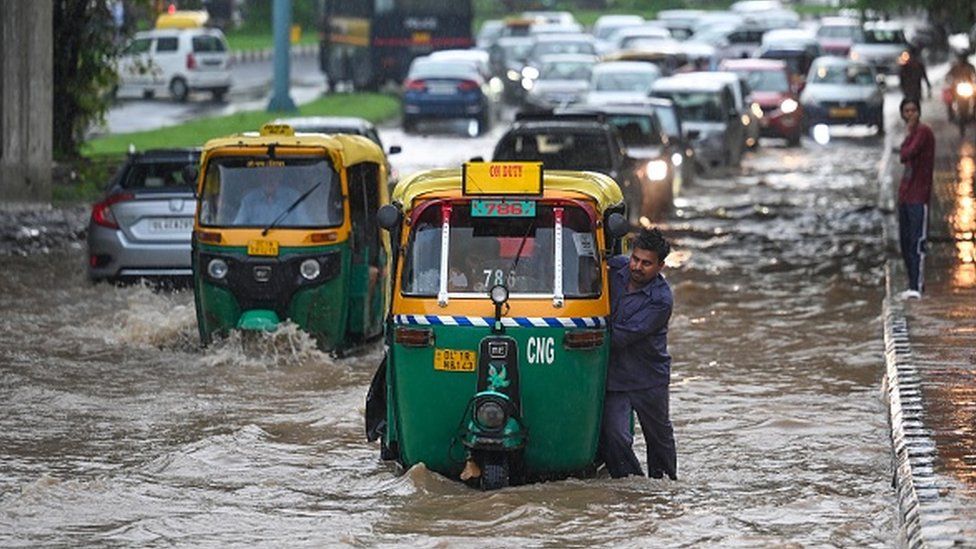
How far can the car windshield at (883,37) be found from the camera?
6012 cm

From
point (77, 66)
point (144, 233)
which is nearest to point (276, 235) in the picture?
point (144, 233)

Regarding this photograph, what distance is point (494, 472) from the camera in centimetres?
1173

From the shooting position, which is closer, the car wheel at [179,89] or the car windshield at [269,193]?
the car windshield at [269,193]

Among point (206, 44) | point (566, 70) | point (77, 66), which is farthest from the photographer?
point (206, 44)

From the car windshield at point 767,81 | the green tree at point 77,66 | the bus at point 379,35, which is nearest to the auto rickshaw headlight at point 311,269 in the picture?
the green tree at point 77,66

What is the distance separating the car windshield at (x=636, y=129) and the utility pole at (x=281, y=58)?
1717 cm

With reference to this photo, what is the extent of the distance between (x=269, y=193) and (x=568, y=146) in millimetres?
7545

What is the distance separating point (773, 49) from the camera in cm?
5569

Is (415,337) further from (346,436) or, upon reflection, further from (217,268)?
(217,268)

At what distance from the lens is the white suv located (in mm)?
52469

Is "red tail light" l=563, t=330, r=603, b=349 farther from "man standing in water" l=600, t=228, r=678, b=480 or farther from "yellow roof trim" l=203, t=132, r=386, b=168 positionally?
"yellow roof trim" l=203, t=132, r=386, b=168

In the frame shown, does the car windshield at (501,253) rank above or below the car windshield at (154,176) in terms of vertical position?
above

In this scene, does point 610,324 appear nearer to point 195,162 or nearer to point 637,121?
point 195,162

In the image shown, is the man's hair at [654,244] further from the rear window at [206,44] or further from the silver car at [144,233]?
the rear window at [206,44]
